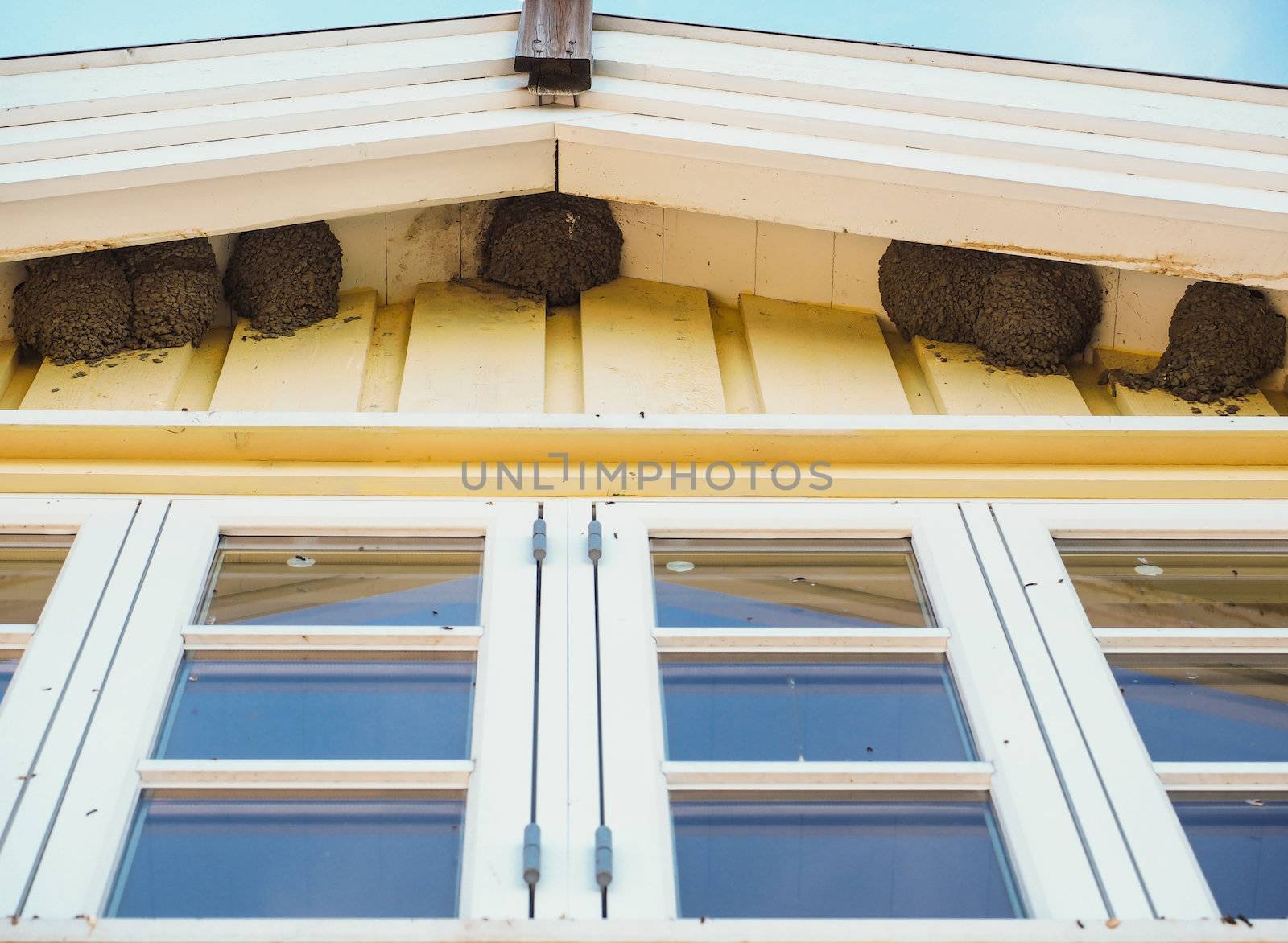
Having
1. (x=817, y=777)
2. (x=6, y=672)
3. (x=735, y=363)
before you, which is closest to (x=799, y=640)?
(x=817, y=777)

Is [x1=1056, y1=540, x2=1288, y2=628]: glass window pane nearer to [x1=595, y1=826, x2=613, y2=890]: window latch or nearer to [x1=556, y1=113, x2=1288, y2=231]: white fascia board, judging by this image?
[x1=595, y1=826, x2=613, y2=890]: window latch

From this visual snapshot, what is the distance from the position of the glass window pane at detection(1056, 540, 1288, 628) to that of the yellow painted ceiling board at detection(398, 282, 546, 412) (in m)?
1.98

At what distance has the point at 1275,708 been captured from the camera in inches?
103

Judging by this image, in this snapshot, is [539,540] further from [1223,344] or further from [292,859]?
[1223,344]

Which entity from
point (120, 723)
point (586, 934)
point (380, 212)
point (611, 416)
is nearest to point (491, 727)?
point (586, 934)

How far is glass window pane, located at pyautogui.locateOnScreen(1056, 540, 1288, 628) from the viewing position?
2.84 metres

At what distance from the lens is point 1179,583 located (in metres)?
2.94

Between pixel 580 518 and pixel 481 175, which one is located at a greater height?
pixel 481 175

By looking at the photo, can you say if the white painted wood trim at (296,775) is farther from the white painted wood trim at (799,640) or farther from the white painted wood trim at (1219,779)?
the white painted wood trim at (1219,779)

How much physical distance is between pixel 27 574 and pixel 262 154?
1.90m

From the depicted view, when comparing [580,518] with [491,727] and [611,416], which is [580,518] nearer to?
[611,416]

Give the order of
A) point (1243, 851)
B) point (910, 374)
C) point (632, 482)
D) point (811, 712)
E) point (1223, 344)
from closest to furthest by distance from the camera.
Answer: point (1243, 851), point (811, 712), point (632, 482), point (1223, 344), point (910, 374)

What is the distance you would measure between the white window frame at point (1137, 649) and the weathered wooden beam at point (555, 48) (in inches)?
90.7

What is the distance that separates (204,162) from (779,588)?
2513 mm
